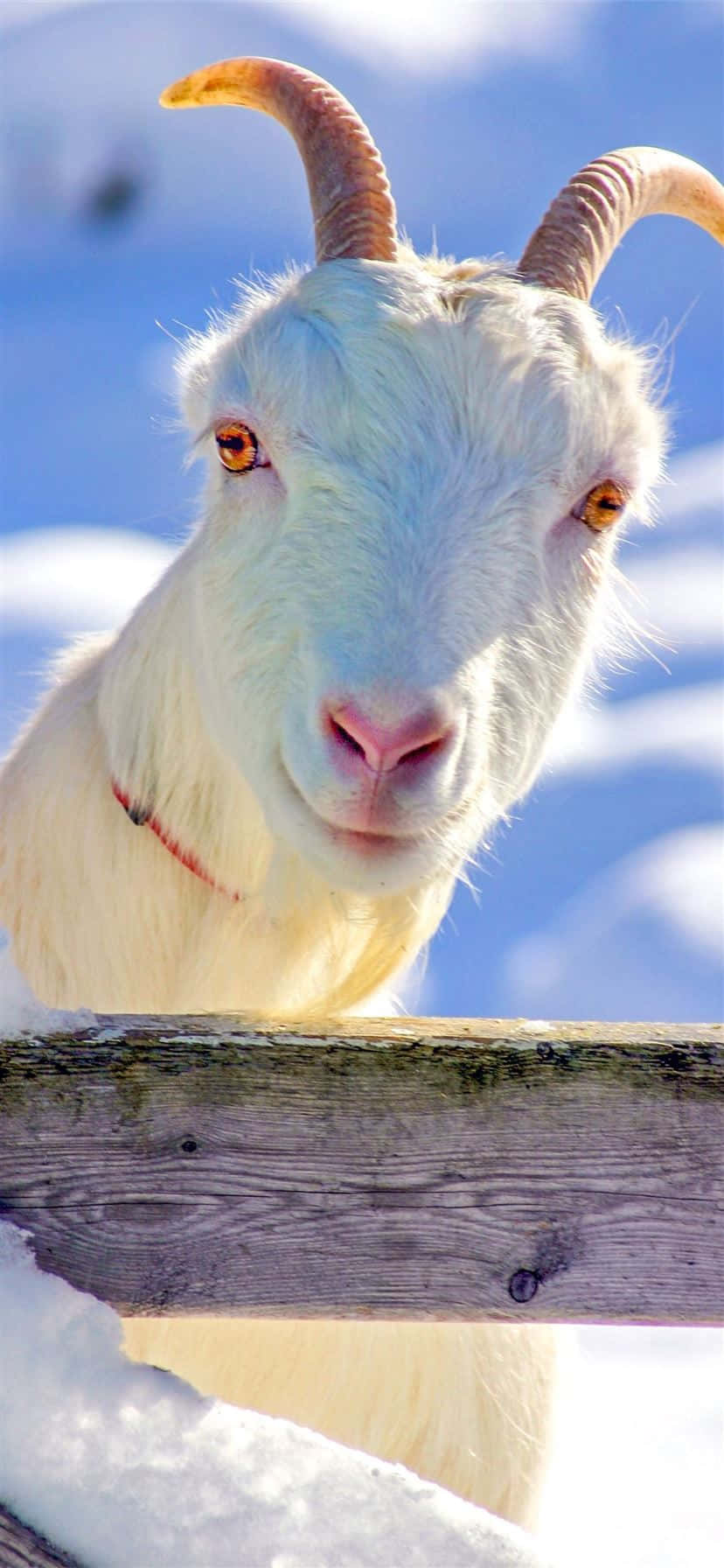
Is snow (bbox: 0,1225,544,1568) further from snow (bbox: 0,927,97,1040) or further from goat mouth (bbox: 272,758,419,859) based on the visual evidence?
goat mouth (bbox: 272,758,419,859)

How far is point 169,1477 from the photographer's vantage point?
1.33 metres

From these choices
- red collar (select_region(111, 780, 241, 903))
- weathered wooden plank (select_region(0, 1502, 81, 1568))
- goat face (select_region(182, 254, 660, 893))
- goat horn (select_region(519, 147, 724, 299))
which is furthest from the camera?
goat horn (select_region(519, 147, 724, 299))

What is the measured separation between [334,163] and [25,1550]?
84.3 inches

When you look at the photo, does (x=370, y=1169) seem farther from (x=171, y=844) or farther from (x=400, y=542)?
(x=171, y=844)

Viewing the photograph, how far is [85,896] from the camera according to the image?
262 centimetres

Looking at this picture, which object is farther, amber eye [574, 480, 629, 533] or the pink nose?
amber eye [574, 480, 629, 533]

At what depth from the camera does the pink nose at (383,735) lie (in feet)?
6.01

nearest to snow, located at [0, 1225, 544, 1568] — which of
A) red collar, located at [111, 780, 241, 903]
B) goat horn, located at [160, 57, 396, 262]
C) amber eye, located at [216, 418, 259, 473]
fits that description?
red collar, located at [111, 780, 241, 903]

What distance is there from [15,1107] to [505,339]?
1.42 meters

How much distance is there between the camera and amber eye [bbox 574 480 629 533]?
244 centimetres

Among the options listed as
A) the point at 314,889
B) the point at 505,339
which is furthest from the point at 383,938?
the point at 505,339

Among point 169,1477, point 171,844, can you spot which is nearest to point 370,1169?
point 169,1477

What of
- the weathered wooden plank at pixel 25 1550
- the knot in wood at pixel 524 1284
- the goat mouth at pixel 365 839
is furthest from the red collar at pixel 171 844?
the weathered wooden plank at pixel 25 1550

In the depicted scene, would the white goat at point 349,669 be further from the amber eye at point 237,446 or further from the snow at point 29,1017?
the snow at point 29,1017
